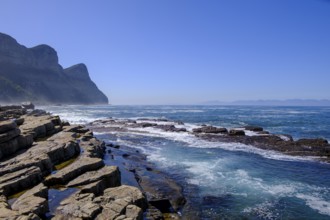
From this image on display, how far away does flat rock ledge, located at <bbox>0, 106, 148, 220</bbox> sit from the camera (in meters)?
12.4

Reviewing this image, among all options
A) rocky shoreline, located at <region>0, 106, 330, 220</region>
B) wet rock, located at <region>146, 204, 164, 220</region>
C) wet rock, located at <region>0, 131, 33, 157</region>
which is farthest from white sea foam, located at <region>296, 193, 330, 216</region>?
wet rock, located at <region>0, 131, 33, 157</region>

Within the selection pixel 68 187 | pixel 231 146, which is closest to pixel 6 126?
Result: pixel 68 187

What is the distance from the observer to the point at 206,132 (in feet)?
160

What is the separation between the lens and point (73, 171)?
696 inches

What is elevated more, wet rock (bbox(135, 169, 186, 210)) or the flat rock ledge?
the flat rock ledge

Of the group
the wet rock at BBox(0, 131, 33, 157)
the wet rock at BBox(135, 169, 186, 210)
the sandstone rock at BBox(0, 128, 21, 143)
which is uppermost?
the sandstone rock at BBox(0, 128, 21, 143)

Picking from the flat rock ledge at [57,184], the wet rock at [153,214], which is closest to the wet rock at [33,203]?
the flat rock ledge at [57,184]

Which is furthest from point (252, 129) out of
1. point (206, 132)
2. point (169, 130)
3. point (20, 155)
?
point (20, 155)

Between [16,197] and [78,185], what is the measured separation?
3171 millimetres

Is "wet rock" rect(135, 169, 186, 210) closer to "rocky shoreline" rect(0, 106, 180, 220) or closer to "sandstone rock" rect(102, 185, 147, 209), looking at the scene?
"rocky shoreline" rect(0, 106, 180, 220)

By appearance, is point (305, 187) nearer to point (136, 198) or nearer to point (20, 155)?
point (136, 198)

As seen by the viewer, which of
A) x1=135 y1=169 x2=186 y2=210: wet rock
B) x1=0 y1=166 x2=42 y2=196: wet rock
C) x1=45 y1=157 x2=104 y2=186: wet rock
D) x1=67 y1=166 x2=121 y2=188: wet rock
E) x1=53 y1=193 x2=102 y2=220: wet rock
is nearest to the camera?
x1=53 y1=193 x2=102 y2=220: wet rock

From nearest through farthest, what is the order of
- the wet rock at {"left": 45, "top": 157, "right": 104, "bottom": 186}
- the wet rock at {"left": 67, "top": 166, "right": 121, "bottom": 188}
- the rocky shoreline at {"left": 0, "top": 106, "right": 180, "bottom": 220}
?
the rocky shoreline at {"left": 0, "top": 106, "right": 180, "bottom": 220}, the wet rock at {"left": 67, "top": 166, "right": 121, "bottom": 188}, the wet rock at {"left": 45, "top": 157, "right": 104, "bottom": 186}

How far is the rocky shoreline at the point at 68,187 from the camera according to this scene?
1253 cm
